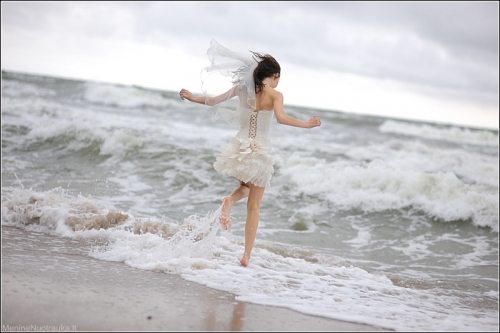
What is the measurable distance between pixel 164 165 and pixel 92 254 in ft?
23.0

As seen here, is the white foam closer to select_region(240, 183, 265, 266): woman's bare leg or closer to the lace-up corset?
select_region(240, 183, 265, 266): woman's bare leg

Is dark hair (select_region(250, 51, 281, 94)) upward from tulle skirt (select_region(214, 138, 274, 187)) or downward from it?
upward

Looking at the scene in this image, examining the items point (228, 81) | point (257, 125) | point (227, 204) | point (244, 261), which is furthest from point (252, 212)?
point (228, 81)

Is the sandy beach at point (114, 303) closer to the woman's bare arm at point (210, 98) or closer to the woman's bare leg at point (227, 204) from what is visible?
the woman's bare leg at point (227, 204)

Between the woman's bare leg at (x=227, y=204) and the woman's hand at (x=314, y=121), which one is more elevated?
the woman's hand at (x=314, y=121)

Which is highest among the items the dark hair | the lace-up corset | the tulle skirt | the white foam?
the dark hair

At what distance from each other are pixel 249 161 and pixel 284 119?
561mm

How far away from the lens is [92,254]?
526 cm

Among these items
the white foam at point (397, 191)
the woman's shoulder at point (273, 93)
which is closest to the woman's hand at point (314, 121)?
the woman's shoulder at point (273, 93)

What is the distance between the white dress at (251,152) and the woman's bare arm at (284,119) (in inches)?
5.4

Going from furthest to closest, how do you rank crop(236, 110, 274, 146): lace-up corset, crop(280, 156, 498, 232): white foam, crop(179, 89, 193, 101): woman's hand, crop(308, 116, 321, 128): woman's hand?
1. crop(280, 156, 498, 232): white foam
2. crop(179, 89, 193, 101): woman's hand
3. crop(236, 110, 274, 146): lace-up corset
4. crop(308, 116, 321, 128): woman's hand

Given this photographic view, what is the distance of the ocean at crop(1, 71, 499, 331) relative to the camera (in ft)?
16.5

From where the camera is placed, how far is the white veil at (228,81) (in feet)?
17.6

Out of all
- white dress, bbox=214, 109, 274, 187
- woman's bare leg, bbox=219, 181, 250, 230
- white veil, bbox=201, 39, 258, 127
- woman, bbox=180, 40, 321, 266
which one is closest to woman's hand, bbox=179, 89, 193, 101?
woman, bbox=180, 40, 321, 266
